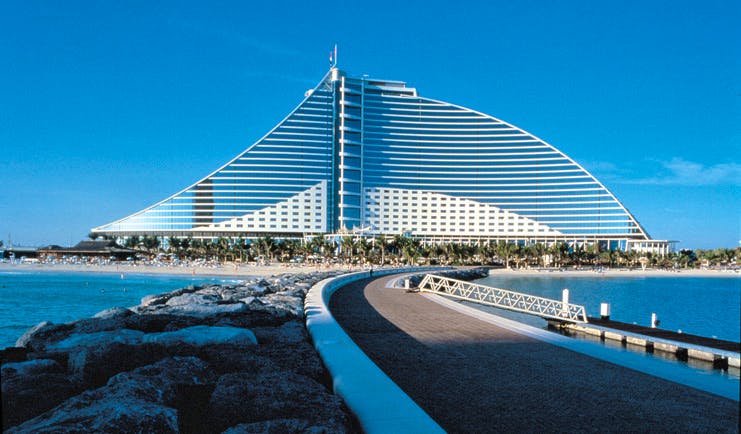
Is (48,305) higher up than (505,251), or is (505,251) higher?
(505,251)

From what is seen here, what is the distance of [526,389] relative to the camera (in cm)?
752

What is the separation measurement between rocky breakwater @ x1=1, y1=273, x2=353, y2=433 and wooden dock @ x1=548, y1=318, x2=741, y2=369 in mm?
11805

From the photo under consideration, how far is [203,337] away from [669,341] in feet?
52.6

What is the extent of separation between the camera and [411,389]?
7.51 m

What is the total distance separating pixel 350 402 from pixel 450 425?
3.89ft

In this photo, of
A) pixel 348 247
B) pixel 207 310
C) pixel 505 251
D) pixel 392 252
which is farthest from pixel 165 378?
pixel 505 251

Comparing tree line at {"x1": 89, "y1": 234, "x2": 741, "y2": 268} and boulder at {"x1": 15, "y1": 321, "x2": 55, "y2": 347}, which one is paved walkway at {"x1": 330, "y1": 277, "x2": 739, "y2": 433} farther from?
tree line at {"x1": 89, "y1": 234, "x2": 741, "y2": 268}

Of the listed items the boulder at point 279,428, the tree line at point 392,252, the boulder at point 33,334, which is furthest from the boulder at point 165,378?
the tree line at point 392,252

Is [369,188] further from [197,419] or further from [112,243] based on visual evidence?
[197,419]

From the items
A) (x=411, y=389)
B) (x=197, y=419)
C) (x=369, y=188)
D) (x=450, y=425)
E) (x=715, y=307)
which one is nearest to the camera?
(x=197, y=419)

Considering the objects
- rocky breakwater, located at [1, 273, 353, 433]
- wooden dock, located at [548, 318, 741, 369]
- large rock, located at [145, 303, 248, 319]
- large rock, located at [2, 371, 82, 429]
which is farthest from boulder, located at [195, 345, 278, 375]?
wooden dock, located at [548, 318, 741, 369]

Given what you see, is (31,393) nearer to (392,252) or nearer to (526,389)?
(526,389)

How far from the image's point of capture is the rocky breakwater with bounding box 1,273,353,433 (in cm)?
438

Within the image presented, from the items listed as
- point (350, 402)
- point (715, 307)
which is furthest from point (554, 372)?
point (715, 307)
